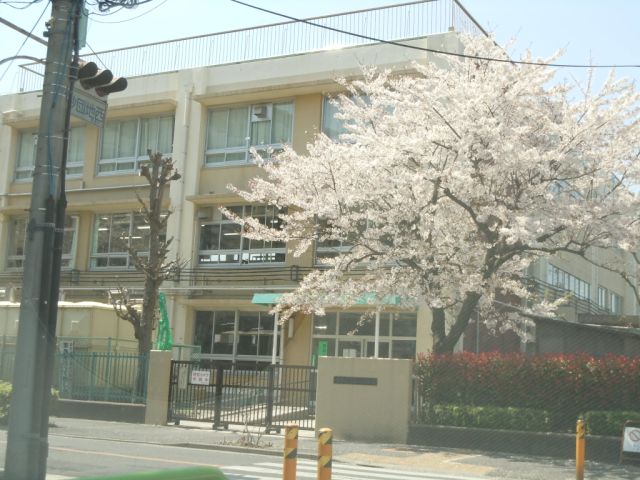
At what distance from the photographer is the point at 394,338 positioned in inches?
1024

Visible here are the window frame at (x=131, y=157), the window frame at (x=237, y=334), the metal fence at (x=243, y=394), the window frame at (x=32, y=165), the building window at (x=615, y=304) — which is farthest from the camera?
the building window at (x=615, y=304)

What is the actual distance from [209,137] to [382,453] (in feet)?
53.7

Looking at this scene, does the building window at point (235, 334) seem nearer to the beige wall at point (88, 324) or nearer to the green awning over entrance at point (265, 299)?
the green awning over entrance at point (265, 299)

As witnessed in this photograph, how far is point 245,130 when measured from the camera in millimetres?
29219

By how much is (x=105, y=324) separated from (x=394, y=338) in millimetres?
9556

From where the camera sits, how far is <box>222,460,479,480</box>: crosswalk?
42.1ft

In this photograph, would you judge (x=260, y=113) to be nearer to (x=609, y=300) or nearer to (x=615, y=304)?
(x=609, y=300)

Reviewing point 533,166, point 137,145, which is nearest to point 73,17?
point 533,166

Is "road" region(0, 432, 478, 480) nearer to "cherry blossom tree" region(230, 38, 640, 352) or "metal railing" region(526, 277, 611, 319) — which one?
"cherry blossom tree" region(230, 38, 640, 352)

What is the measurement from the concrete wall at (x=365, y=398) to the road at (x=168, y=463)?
10.3 ft

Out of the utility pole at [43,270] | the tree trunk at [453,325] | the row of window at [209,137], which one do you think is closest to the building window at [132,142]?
the row of window at [209,137]

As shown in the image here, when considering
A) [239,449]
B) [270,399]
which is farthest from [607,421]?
[270,399]

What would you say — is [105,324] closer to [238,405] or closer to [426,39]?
[238,405]

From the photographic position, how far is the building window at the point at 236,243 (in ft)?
92.4
